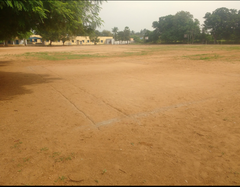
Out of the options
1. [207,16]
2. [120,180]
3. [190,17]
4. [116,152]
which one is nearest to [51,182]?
[120,180]

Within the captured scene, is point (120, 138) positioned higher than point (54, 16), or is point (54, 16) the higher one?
point (54, 16)

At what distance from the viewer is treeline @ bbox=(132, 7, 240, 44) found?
6469 centimetres

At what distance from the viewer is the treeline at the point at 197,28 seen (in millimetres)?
64688

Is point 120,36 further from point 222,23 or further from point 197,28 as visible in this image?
point 222,23

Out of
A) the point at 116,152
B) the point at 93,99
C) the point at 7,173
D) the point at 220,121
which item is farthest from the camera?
the point at 93,99

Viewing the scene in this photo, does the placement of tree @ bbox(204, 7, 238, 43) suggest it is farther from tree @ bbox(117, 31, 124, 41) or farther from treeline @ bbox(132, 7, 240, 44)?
tree @ bbox(117, 31, 124, 41)

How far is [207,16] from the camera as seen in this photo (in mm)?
72375

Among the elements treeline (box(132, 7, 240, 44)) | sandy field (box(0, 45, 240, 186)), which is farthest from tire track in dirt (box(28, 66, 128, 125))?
treeline (box(132, 7, 240, 44))

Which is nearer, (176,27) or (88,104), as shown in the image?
(88,104)

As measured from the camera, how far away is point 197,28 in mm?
73562

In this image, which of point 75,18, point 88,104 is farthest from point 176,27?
point 88,104

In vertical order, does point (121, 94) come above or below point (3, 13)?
below

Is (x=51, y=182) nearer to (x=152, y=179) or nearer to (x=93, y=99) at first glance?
(x=152, y=179)

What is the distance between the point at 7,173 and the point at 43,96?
480 cm
